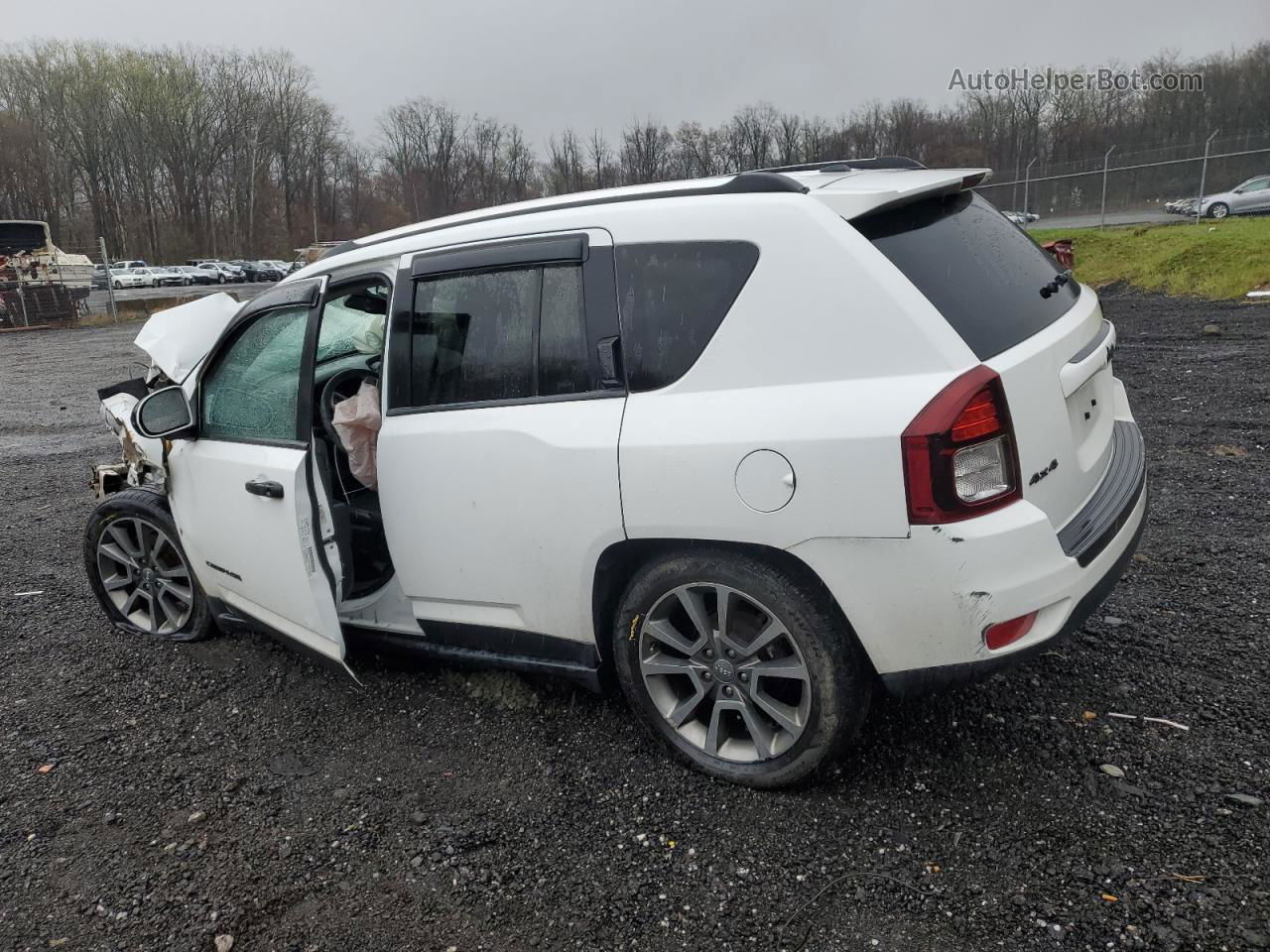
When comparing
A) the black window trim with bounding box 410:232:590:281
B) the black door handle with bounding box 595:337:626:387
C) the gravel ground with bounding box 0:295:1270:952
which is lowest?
the gravel ground with bounding box 0:295:1270:952

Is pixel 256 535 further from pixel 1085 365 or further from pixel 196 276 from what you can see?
pixel 196 276

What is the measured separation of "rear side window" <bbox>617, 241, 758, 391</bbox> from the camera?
2.69 metres

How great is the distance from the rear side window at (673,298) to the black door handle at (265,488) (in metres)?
1.47

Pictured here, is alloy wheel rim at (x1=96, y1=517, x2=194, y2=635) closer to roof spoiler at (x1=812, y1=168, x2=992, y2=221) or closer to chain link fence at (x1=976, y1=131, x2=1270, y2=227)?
roof spoiler at (x1=812, y1=168, x2=992, y2=221)

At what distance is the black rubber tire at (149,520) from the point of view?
14.0 feet

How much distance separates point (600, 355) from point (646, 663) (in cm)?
101

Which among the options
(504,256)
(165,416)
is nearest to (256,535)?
(165,416)

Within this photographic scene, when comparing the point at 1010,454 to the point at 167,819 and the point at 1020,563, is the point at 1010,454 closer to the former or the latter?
the point at 1020,563

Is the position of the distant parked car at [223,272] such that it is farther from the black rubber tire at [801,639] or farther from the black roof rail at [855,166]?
the black rubber tire at [801,639]

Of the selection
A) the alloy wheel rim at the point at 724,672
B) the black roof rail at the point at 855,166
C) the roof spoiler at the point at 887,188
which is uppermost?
the black roof rail at the point at 855,166

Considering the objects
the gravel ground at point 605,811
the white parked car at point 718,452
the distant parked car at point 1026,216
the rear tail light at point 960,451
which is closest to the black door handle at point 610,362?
the white parked car at point 718,452

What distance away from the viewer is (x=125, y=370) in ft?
53.7

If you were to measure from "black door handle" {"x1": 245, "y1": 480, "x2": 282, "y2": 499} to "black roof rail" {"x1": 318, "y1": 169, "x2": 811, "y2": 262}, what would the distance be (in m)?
0.99

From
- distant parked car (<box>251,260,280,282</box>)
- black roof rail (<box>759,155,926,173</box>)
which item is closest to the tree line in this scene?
distant parked car (<box>251,260,280,282</box>)
